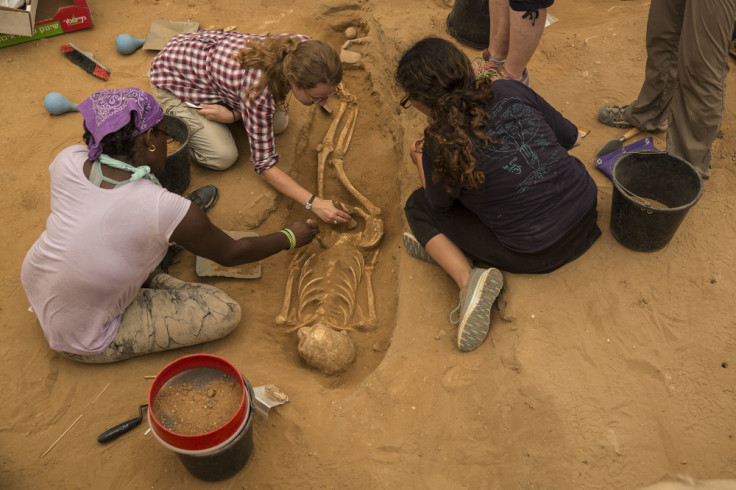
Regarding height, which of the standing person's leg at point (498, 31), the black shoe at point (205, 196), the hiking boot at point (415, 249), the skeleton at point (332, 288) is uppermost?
the standing person's leg at point (498, 31)

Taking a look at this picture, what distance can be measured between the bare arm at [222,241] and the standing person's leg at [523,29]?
1.76 metres

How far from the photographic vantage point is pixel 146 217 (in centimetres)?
277

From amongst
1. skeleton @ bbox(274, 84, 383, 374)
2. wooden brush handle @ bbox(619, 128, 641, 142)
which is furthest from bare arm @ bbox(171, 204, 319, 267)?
wooden brush handle @ bbox(619, 128, 641, 142)

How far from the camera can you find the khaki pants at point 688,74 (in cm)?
335

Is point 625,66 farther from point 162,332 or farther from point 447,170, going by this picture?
point 162,332

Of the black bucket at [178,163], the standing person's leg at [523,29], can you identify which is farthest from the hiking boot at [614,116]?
the black bucket at [178,163]

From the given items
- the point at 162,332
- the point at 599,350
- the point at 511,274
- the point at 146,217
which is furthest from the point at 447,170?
the point at 162,332

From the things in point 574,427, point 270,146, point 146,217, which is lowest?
point 574,427

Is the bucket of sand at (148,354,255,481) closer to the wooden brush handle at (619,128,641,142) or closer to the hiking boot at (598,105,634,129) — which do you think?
the wooden brush handle at (619,128,641,142)

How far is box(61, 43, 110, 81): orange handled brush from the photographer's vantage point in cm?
508

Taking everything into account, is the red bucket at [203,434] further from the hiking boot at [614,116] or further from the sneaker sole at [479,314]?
the hiking boot at [614,116]

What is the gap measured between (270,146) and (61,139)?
6.03 ft

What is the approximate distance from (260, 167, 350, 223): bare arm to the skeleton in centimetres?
20

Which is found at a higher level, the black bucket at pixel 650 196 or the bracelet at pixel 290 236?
the black bucket at pixel 650 196
